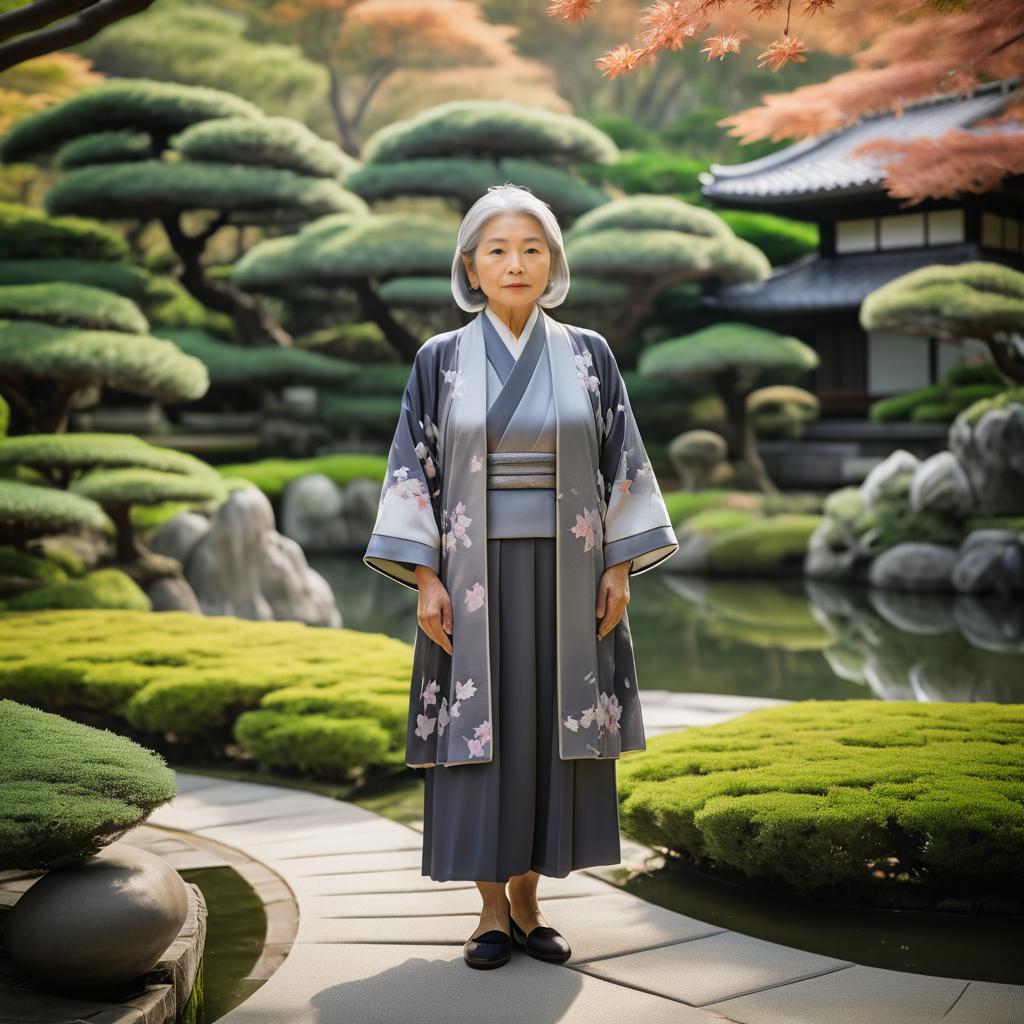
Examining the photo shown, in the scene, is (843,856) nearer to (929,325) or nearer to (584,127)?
(929,325)

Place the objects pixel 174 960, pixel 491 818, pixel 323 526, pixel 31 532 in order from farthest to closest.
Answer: pixel 323 526 → pixel 31 532 → pixel 491 818 → pixel 174 960

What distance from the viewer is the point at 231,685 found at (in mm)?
5395

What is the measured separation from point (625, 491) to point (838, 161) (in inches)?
667

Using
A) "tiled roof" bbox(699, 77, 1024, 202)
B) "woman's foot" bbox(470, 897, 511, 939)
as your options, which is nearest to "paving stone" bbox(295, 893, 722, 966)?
"woman's foot" bbox(470, 897, 511, 939)

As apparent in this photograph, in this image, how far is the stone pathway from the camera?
2.63 metres

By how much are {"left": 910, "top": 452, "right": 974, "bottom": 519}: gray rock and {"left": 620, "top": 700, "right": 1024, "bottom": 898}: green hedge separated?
8.66 meters

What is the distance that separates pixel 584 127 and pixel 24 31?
1690cm

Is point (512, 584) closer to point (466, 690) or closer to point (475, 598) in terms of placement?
point (475, 598)

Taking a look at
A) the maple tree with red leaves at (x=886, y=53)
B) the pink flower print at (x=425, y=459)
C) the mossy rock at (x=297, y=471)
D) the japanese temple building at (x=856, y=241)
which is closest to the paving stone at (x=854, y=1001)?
the pink flower print at (x=425, y=459)

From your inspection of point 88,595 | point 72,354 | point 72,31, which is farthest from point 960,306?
point 72,31

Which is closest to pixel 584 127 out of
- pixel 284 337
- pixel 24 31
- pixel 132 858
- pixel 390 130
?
pixel 390 130

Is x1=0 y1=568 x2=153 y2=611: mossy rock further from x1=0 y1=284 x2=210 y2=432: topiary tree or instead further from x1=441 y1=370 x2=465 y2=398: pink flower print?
x1=441 y1=370 x2=465 y2=398: pink flower print

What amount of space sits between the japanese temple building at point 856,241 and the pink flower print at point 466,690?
15759mm

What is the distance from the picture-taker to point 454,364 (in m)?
3.06
